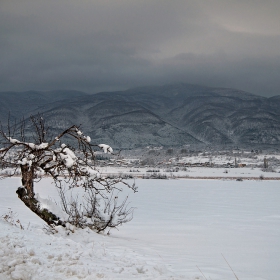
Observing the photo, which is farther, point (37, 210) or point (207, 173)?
point (207, 173)

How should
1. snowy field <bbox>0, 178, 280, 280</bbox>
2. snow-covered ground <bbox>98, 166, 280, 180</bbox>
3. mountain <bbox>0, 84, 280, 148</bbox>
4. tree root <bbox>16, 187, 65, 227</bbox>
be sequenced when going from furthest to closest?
mountain <bbox>0, 84, 280, 148</bbox>
snow-covered ground <bbox>98, 166, 280, 180</bbox>
tree root <bbox>16, 187, 65, 227</bbox>
snowy field <bbox>0, 178, 280, 280</bbox>

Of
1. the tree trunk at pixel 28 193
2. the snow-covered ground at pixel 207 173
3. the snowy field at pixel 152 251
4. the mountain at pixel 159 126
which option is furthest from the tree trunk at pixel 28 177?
the mountain at pixel 159 126

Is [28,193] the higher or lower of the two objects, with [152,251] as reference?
higher

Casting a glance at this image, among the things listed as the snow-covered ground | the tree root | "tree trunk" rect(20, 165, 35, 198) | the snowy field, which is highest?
"tree trunk" rect(20, 165, 35, 198)

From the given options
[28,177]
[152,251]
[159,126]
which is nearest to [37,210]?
[28,177]

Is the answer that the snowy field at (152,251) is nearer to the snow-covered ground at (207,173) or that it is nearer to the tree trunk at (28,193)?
the tree trunk at (28,193)

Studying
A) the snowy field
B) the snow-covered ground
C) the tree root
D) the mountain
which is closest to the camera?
the snowy field

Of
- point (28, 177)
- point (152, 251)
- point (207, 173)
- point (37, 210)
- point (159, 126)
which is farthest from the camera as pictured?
point (159, 126)

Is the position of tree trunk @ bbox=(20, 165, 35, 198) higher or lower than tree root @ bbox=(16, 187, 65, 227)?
higher

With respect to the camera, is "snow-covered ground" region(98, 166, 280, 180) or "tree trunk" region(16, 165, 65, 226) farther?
"snow-covered ground" region(98, 166, 280, 180)

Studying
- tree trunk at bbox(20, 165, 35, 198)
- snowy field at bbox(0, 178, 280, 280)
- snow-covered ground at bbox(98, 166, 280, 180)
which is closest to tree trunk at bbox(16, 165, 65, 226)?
tree trunk at bbox(20, 165, 35, 198)

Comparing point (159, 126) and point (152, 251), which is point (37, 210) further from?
point (159, 126)

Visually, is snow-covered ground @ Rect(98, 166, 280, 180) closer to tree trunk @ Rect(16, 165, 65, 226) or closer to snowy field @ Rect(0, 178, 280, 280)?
snowy field @ Rect(0, 178, 280, 280)

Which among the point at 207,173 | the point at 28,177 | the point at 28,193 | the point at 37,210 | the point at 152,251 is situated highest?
the point at 28,177
